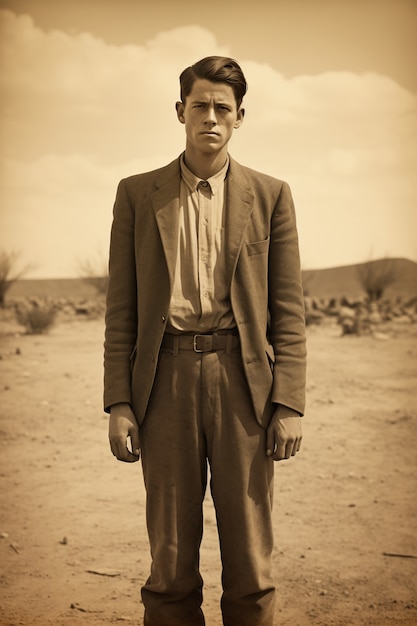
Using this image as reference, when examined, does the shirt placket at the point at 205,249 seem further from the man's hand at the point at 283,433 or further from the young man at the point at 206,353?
the man's hand at the point at 283,433

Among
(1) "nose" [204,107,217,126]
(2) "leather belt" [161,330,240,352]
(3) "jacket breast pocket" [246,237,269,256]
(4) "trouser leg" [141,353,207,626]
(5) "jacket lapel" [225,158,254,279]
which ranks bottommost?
(4) "trouser leg" [141,353,207,626]

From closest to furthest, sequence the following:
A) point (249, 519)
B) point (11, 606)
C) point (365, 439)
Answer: point (249, 519)
point (11, 606)
point (365, 439)

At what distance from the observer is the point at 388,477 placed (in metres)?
4.22

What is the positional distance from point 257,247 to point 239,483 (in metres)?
0.57

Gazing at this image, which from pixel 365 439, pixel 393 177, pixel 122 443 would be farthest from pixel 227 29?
pixel 122 443

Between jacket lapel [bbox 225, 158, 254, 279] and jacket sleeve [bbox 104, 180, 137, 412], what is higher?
jacket lapel [bbox 225, 158, 254, 279]

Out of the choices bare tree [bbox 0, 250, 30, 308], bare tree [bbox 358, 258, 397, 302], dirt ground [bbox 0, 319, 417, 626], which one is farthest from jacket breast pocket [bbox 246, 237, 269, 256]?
bare tree [bbox 0, 250, 30, 308]

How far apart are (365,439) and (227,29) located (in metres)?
2.72

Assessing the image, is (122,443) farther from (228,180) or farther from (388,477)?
(388,477)

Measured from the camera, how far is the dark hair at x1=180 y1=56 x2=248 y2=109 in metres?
1.70

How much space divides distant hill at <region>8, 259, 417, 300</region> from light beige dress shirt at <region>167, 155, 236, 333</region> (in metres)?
3.62

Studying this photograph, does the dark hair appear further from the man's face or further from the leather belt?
the leather belt

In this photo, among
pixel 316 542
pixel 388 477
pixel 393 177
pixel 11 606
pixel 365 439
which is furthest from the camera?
pixel 393 177

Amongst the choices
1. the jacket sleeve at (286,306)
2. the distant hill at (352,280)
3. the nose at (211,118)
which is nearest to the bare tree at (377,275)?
the distant hill at (352,280)
